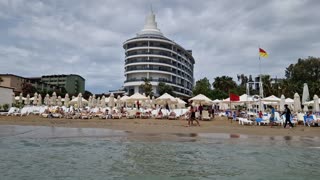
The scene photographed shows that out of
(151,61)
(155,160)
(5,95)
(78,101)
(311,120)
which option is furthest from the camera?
(151,61)

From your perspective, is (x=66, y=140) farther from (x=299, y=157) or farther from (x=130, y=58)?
(x=130, y=58)

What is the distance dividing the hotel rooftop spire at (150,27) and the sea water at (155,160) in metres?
86.7

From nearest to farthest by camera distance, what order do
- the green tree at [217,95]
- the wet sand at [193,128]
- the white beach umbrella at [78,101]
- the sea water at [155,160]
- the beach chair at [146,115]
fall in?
the sea water at [155,160]
the wet sand at [193,128]
the beach chair at [146,115]
the white beach umbrella at [78,101]
the green tree at [217,95]

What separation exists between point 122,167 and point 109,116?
2170 centimetres

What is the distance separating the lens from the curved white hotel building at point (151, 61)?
3656 inches

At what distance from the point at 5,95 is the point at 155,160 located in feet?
121

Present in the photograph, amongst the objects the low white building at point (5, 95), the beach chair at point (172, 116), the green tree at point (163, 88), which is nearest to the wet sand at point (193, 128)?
the beach chair at point (172, 116)

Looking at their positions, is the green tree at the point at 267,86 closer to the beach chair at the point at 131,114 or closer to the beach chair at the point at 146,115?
the beach chair at the point at 146,115

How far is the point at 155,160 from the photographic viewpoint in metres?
10.6

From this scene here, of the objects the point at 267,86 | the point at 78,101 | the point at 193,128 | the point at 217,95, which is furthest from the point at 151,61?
the point at 193,128

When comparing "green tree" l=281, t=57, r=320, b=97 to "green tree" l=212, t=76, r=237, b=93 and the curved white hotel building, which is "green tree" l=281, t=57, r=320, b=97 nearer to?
"green tree" l=212, t=76, r=237, b=93

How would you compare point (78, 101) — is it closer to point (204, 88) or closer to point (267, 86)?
point (267, 86)

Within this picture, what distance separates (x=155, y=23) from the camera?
10500cm

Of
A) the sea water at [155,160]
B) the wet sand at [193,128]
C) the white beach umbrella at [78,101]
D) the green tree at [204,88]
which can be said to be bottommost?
the sea water at [155,160]
